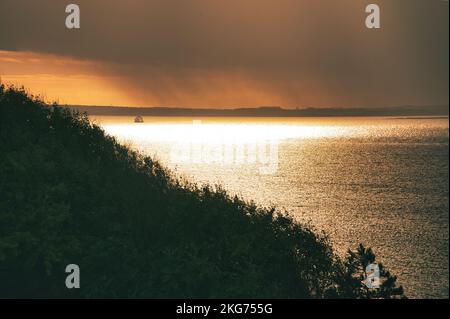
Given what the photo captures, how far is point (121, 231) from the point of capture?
3450 centimetres

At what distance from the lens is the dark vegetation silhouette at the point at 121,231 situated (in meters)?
31.0

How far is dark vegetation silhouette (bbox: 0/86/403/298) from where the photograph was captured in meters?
31.0

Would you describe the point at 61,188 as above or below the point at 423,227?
above

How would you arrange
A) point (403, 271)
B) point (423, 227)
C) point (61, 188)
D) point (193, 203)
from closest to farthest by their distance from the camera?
point (61, 188) < point (193, 203) < point (403, 271) < point (423, 227)

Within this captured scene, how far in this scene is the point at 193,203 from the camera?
39.7 metres

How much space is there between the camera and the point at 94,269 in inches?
1256

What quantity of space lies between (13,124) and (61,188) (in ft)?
23.4
